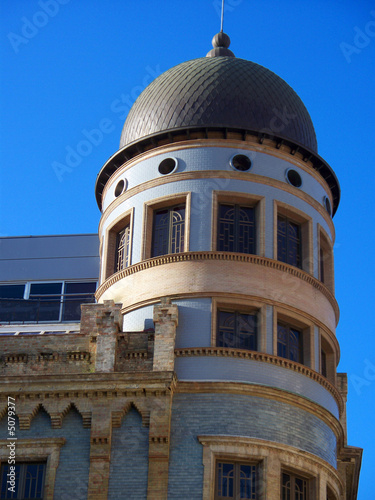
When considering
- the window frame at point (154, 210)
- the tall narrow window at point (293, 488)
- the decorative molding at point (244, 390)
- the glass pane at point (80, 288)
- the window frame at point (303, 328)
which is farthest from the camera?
the glass pane at point (80, 288)

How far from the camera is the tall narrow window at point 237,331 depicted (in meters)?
39.6

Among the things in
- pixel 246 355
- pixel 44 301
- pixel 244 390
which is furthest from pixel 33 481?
pixel 44 301

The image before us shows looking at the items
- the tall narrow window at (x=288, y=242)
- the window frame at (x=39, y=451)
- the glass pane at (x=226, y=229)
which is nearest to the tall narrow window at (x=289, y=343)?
the tall narrow window at (x=288, y=242)

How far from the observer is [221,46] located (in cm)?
4972

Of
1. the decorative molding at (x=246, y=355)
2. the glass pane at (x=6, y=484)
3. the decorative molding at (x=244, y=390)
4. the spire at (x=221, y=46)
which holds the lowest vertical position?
the glass pane at (x=6, y=484)

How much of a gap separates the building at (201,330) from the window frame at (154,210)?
80 mm

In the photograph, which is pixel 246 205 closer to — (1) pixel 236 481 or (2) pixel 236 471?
(2) pixel 236 471

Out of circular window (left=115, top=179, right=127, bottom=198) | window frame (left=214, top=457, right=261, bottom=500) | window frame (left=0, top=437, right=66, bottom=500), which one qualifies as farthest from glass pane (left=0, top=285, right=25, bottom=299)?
window frame (left=214, top=457, right=261, bottom=500)

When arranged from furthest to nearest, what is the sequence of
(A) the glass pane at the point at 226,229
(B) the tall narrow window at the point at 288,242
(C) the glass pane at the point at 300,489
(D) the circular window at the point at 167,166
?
(D) the circular window at the point at 167,166
(B) the tall narrow window at the point at 288,242
(A) the glass pane at the point at 226,229
(C) the glass pane at the point at 300,489

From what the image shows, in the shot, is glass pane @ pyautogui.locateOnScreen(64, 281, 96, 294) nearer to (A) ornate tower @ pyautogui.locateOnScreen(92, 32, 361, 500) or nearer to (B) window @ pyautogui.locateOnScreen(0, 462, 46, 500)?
(A) ornate tower @ pyautogui.locateOnScreen(92, 32, 361, 500)

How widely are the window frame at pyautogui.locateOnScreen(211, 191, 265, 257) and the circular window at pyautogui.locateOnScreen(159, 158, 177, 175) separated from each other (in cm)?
232

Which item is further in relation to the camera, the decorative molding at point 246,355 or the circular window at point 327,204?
the circular window at point 327,204

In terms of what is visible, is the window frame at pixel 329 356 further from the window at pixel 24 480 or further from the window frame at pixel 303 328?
the window at pixel 24 480

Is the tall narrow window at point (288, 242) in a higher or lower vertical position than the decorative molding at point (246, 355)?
higher
